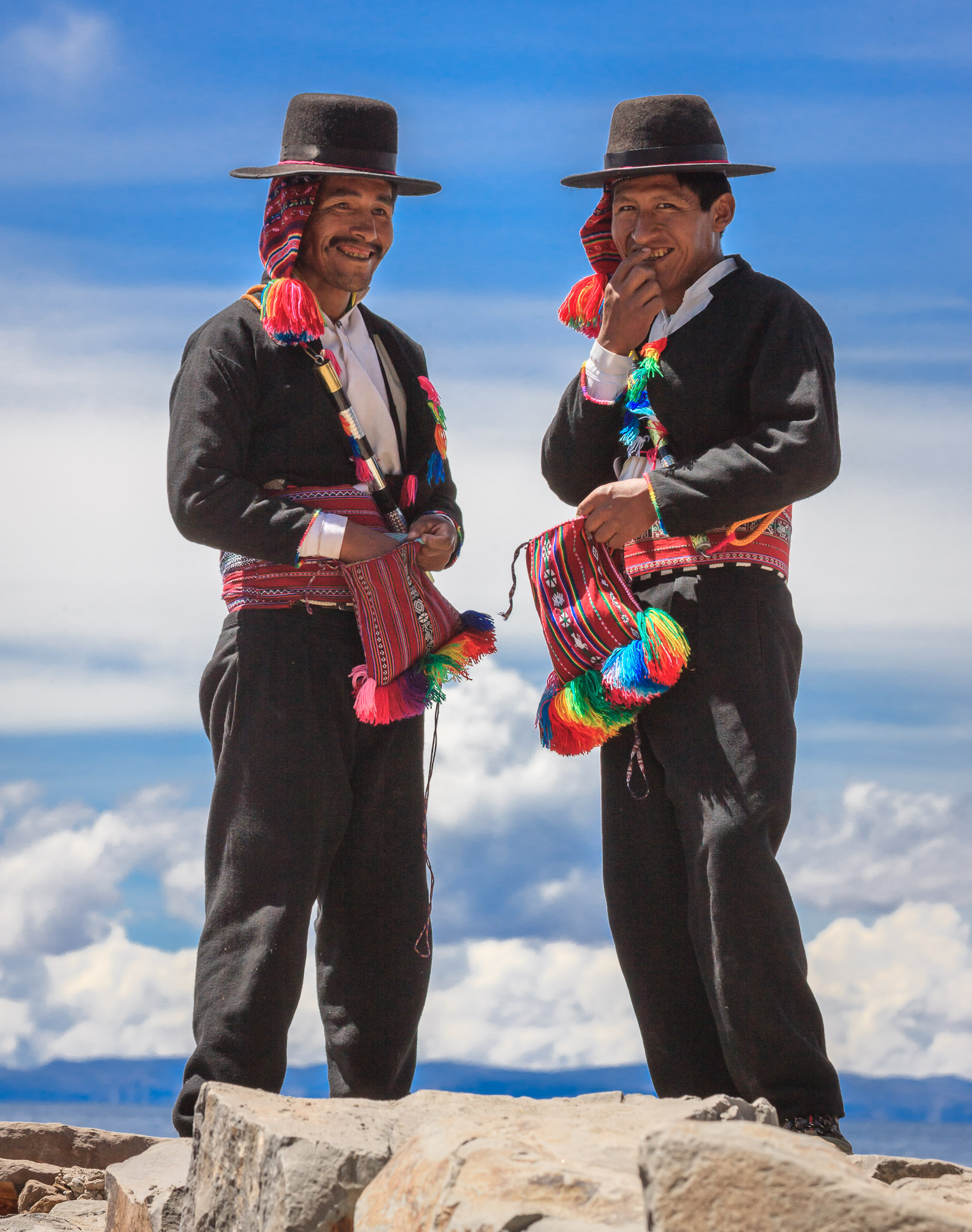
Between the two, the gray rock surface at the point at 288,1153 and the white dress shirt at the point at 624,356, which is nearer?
the gray rock surface at the point at 288,1153

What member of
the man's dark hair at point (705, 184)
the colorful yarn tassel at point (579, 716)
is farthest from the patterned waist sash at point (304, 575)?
the man's dark hair at point (705, 184)

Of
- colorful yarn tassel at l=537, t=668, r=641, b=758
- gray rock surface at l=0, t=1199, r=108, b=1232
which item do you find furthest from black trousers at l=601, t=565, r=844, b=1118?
gray rock surface at l=0, t=1199, r=108, b=1232

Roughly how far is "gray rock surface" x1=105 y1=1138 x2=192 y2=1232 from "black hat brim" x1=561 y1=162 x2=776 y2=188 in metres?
2.52

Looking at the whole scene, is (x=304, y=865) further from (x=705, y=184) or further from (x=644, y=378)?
(x=705, y=184)

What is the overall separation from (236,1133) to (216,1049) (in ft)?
2.75

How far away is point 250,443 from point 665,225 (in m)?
1.22

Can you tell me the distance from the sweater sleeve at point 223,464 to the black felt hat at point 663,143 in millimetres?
1010

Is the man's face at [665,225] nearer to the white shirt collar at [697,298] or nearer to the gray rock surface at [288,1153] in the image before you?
the white shirt collar at [697,298]

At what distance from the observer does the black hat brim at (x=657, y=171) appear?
11.9 feet

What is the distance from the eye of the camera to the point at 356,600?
374 centimetres

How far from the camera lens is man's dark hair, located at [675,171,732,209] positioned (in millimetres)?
3670

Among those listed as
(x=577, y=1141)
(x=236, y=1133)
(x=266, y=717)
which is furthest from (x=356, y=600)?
(x=577, y=1141)

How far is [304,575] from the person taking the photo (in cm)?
378

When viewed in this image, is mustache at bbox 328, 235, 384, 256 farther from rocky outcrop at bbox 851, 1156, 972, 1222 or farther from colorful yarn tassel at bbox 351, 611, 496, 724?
rocky outcrop at bbox 851, 1156, 972, 1222
